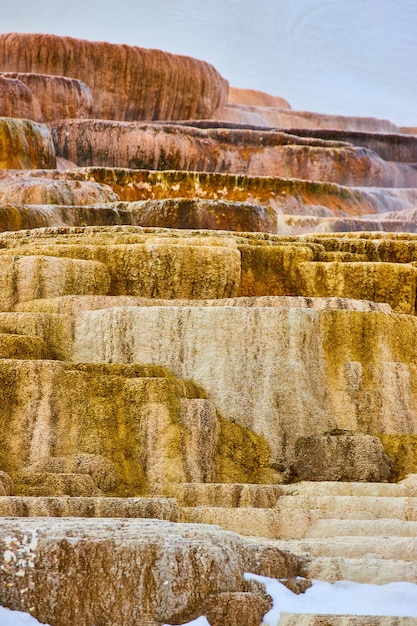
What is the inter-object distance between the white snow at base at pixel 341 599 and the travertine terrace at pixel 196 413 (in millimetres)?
73

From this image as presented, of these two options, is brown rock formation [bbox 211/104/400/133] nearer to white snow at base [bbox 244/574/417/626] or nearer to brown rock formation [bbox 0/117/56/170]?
brown rock formation [bbox 0/117/56/170]

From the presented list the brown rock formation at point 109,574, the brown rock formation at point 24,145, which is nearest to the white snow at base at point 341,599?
the brown rock formation at point 109,574

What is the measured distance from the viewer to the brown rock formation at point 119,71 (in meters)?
33.5

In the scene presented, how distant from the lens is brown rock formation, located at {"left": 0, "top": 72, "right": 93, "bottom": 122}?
1155 inches

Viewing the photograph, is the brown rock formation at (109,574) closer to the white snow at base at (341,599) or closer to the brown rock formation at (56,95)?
the white snow at base at (341,599)

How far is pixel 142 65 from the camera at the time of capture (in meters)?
34.4

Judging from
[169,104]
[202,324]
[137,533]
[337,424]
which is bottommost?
[137,533]

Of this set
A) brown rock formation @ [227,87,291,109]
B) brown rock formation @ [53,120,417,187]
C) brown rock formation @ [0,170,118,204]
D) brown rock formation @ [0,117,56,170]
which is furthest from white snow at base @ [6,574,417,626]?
brown rock formation @ [227,87,291,109]

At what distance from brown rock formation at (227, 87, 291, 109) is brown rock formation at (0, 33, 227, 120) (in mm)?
9199

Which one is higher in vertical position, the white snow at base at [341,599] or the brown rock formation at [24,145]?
the brown rock formation at [24,145]

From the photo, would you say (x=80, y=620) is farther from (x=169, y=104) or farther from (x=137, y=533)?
(x=169, y=104)

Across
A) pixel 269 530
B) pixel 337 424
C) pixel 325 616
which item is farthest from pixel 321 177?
pixel 325 616

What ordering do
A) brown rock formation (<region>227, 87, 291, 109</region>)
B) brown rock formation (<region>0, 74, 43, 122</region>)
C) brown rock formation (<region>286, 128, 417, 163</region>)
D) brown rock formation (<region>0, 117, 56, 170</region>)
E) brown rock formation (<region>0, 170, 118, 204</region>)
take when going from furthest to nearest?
brown rock formation (<region>227, 87, 291, 109</region>) < brown rock formation (<region>286, 128, 417, 163</region>) < brown rock formation (<region>0, 74, 43, 122</region>) < brown rock formation (<region>0, 117, 56, 170</region>) < brown rock formation (<region>0, 170, 118, 204</region>)

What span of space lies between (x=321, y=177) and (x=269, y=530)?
2165 centimetres
